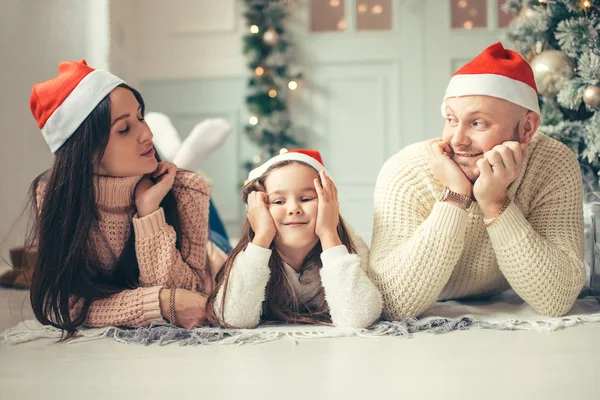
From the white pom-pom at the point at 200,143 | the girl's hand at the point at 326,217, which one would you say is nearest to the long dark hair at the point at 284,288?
the girl's hand at the point at 326,217

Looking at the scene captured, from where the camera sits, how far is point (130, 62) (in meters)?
4.42

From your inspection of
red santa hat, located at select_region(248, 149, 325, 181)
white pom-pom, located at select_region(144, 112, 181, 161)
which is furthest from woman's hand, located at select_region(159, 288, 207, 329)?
white pom-pom, located at select_region(144, 112, 181, 161)

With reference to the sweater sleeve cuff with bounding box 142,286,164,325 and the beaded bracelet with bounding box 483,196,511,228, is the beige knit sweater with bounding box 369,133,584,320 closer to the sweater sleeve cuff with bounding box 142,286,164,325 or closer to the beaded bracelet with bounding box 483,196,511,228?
the beaded bracelet with bounding box 483,196,511,228

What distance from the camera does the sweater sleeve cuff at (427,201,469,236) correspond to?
1618 mm

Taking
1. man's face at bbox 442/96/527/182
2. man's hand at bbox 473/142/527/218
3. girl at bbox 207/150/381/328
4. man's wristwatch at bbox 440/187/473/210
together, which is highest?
man's face at bbox 442/96/527/182

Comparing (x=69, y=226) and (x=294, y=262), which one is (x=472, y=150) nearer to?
(x=294, y=262)

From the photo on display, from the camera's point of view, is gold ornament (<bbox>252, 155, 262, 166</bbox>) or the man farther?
gold ornament (<bbox>252, 155, 262, 166</bbox>)

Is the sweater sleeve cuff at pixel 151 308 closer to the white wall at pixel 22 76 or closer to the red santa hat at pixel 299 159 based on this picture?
the red santa hat at pixel 299 159

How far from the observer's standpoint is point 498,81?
66.1 inches

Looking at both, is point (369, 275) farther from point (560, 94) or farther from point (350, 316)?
point (560, 94)

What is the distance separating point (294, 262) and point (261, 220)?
0.54 feet

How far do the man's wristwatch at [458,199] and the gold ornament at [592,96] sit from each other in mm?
777

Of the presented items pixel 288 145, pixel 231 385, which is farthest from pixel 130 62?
pixel 231 385

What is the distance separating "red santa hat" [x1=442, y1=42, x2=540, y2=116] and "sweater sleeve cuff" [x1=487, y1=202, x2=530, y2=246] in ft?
0.93
